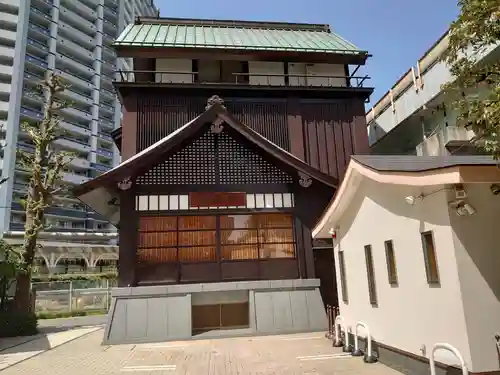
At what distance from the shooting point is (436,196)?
602 cm

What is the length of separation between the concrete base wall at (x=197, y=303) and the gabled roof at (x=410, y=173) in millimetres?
3988

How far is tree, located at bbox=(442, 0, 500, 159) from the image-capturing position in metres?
4.65

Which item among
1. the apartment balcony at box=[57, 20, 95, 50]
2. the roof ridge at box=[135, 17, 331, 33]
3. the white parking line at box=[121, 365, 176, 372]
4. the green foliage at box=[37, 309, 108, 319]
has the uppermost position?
the apartment balcony at box=[57, 20, 95, 50]

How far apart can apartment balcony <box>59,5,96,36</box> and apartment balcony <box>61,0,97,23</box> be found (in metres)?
0.88

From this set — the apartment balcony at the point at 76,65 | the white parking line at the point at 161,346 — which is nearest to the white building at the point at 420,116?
the white parking line at the point at 161,346

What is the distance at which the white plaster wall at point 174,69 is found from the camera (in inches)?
675

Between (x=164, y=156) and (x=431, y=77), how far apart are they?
13.2 metres

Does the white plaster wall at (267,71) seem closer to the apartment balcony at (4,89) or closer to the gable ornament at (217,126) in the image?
the gable ornament at (217,126)

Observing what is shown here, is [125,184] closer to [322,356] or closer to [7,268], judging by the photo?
[7,268]

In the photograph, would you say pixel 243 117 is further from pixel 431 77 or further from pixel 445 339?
pixel 445 339

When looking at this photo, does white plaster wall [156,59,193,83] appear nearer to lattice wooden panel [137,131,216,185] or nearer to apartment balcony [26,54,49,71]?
lattice wooden panel [137,131,216,185]

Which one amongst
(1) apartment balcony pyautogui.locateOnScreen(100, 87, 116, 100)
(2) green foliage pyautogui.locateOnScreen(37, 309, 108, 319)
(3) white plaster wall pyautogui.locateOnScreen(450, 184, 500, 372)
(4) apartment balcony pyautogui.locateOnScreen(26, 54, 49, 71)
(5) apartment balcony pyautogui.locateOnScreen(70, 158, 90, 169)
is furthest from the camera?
(1) apartment balcony pyautogui.locateOnScreen(100, 87, 116, 100)

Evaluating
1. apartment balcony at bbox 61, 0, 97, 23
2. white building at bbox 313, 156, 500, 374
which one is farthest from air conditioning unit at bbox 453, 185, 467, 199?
apartment balcony at bbox 61, 0, 97, 23

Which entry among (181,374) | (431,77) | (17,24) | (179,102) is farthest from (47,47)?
(181,374)
